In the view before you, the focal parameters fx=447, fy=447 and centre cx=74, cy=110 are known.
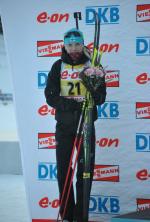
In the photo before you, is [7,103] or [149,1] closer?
[149,1]

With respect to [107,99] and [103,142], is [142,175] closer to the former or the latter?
[103,142]

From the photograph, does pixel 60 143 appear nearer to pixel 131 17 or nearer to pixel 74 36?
pixel 74 36

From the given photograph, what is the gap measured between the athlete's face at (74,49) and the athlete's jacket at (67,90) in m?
0.04

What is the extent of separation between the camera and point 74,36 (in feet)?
9.39

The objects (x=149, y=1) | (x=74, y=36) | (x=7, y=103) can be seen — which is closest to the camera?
(x=74, y=36)

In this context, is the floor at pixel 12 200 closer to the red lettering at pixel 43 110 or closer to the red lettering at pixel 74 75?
the red lettering at pixel 43 110

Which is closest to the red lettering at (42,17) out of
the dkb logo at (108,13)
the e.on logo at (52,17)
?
the e.on logo at (52,17)

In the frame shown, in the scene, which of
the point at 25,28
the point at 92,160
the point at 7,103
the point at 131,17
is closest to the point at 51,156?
the point at 92,160

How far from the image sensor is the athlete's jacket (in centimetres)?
288

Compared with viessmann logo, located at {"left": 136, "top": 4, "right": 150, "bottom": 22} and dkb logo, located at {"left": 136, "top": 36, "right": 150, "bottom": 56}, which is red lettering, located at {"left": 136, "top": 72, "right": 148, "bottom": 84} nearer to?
dkb logo, located at {"left": 136, "top": 36, "right": 150, "bottom": 56}

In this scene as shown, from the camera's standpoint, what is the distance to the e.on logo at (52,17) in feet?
11.4

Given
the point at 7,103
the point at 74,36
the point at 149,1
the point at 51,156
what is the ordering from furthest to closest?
the point at 7,103 → the point at 51,156 → the point at 149,1 → the point at 74,36

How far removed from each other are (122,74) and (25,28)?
841 millimetres

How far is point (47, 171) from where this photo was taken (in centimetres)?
360
